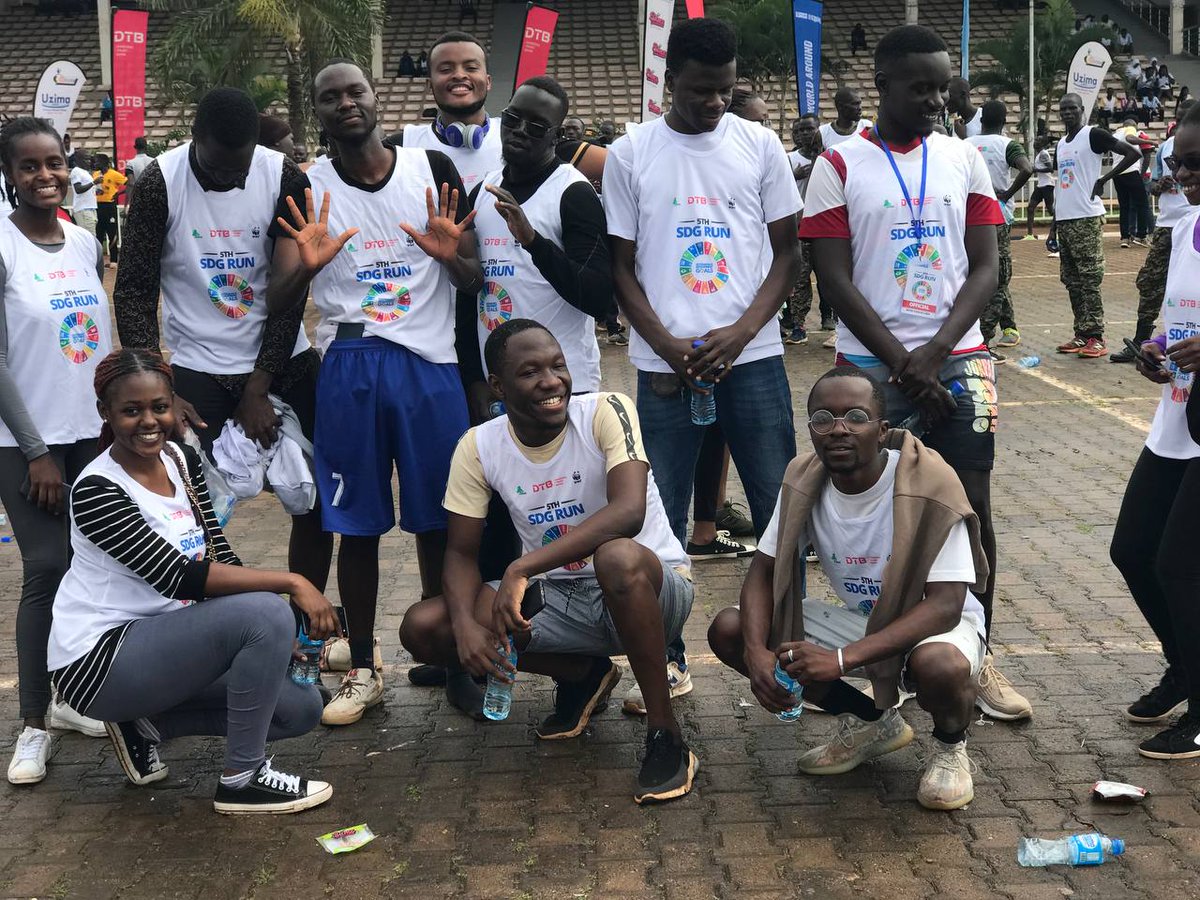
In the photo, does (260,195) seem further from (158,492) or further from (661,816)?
(661,816)

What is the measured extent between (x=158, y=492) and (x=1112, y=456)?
246 inches

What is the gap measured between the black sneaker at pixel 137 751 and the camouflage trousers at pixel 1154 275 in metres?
7.83

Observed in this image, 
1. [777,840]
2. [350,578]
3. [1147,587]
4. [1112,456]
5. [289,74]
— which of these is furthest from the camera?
[289,74]

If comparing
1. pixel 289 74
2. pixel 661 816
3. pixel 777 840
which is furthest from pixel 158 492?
pixel 289 74

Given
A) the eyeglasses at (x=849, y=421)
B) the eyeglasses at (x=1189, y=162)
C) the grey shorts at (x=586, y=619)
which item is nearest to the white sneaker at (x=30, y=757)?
the grey shorts at (x=586, y=619)

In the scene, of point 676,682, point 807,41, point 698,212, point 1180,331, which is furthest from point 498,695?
point 807,41

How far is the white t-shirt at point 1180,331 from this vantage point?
163 inches

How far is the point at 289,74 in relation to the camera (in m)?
26.7

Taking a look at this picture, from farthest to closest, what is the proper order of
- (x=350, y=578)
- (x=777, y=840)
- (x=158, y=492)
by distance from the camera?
(x=350, y=578) < (x=158, y=492) < (x=777, y=840)

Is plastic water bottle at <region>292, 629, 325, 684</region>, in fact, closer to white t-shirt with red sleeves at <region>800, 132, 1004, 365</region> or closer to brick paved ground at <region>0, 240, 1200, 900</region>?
brick paved ground at <region>0, 240, 1200, 900</region>

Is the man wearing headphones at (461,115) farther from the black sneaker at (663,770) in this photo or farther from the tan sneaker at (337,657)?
the black sneaker at (663,770)

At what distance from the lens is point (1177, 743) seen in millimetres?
4098

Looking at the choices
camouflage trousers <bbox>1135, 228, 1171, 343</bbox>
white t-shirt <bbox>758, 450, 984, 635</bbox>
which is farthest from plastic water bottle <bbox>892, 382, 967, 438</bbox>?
camouflage trousers <bbox>1135, 228, 1171, 343</bbox>

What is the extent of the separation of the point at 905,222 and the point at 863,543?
3.72 ft
